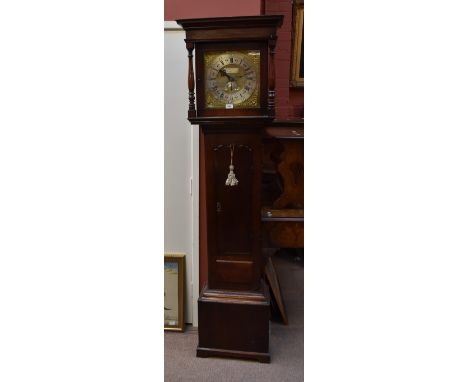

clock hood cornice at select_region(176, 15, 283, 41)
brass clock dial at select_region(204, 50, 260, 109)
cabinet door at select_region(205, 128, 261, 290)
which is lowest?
cabinet door at select_region(205, 128, 261, 290)

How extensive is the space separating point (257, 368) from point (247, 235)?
0.61 m

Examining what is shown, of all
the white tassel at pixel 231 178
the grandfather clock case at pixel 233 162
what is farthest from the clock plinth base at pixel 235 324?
the white tassel at pixel 231 178

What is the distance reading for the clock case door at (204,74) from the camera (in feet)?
5.77

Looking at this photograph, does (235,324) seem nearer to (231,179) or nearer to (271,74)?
(231,179)

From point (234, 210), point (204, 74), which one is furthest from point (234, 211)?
point (204, 74)

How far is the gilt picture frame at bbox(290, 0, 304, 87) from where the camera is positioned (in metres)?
2.50

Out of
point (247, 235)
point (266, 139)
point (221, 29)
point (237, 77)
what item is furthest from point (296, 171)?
point (221, 29)

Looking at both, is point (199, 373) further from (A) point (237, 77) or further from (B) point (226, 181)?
(A) point (237, 77)

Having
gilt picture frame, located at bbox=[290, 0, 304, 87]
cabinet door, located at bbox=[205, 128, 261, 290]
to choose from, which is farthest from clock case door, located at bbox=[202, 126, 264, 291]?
gilt picture frame, located at bbox=[290, 0, 304, 87]

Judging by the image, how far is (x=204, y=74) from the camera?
1.81m

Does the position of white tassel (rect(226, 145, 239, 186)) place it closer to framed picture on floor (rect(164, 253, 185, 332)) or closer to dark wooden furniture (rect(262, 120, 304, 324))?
dark wooden furniture (rect(262, 120, 304, 324))

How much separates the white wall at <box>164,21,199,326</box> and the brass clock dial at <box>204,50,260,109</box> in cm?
43

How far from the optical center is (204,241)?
226cm

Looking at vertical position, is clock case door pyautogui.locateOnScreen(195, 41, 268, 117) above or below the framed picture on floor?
above
